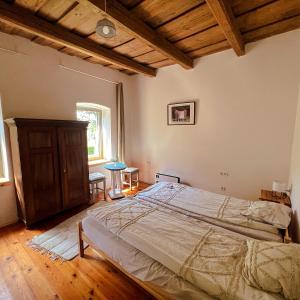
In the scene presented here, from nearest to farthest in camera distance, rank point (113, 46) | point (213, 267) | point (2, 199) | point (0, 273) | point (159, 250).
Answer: point (213, 267) → point (159, 250) → point (0, 273) → point (2, 199) → point (113, 46)

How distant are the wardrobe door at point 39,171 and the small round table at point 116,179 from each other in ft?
3.34

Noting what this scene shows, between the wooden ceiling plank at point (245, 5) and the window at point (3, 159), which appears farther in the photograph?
the window at point (3, 159)

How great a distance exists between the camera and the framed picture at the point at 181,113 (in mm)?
3445

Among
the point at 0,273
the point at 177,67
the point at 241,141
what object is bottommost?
the point at 0,273

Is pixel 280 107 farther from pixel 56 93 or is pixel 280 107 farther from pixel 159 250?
pixel 56 93

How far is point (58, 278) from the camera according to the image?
1670 millimetres

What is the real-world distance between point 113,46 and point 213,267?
10.5ft

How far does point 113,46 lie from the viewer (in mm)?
2838

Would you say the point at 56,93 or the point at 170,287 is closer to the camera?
the point at 170,287

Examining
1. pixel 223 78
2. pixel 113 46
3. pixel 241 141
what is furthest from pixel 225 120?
pixel 113 46

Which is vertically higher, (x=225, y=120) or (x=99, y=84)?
(x=99, y=84)

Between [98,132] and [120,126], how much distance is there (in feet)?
1.81

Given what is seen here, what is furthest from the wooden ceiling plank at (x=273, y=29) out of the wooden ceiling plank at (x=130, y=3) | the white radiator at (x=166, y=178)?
the white radiator at (x=166, y=178)

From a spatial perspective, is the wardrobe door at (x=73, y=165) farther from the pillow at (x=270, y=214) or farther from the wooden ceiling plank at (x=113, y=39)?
the pillow at (x=270, y=214)
